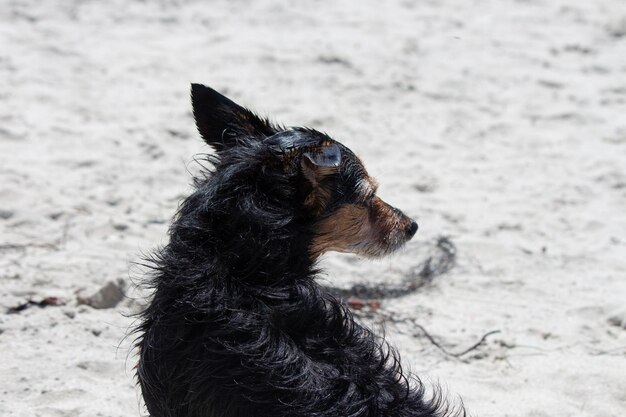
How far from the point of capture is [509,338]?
5.38 meters

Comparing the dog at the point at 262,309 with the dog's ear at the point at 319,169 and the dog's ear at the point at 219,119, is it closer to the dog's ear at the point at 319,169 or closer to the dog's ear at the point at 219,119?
the dog's ear at the point at 319,169

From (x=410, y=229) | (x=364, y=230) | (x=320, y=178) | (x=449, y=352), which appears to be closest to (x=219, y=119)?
(x=320, y=178)

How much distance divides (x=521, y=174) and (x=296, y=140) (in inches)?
153

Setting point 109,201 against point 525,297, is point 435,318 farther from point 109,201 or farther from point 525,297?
point 109,201

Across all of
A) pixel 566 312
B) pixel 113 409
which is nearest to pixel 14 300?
pixel 113 409

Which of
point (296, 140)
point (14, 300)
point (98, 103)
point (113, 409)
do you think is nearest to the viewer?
point (296, 140)

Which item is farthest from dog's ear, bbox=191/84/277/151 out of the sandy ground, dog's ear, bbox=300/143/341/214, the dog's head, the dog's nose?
the sandy ground

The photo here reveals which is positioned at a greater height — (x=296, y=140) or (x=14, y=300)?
(x=296, y=140)

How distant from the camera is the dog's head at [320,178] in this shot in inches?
146

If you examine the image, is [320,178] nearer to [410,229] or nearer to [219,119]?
[219,119]

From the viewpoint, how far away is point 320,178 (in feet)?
12.3

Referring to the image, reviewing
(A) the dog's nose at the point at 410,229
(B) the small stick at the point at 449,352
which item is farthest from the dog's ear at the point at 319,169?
(B) the small stick at the point at 449,352

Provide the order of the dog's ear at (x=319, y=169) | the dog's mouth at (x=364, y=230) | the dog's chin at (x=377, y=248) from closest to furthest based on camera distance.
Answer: the dog's ear at (x=319, y=169) → the dog's mouth at (x=364, y=230) → the dog's chin at (x=377, y=248)

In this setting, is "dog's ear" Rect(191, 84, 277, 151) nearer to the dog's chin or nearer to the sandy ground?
the dog's chin
